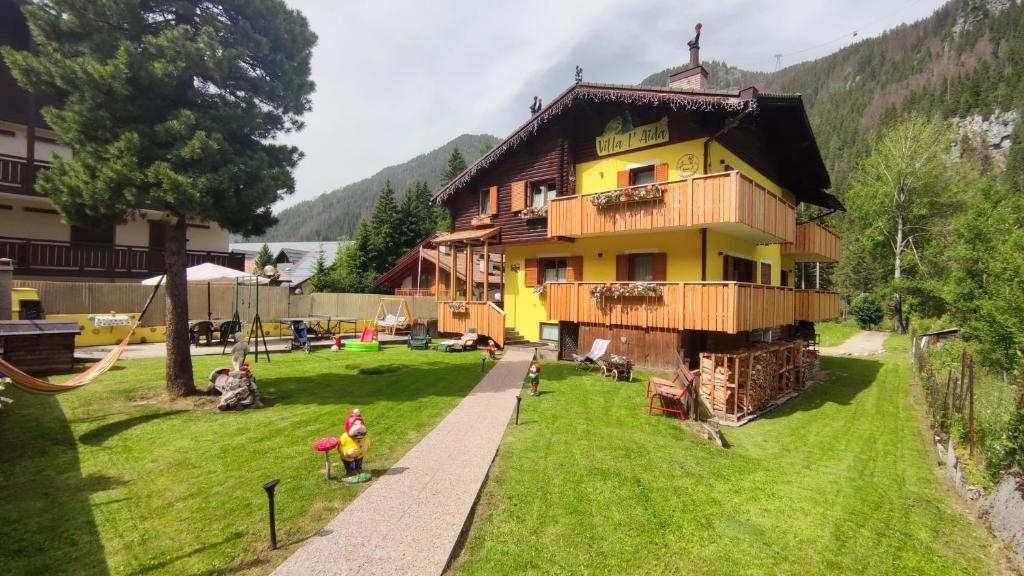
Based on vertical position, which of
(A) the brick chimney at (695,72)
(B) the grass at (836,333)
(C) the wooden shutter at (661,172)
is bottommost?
(B) the grass at (836,333)

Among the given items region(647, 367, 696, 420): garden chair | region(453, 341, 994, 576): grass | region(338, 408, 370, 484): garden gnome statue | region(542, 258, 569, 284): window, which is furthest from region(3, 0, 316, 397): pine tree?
region(542, 258, 569, 284): window

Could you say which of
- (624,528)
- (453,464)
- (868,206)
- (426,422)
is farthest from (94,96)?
(868,206)

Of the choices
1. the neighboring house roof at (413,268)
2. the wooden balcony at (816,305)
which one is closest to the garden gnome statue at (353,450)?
the wooden balcony at (816,305)

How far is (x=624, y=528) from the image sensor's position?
4.82 meters

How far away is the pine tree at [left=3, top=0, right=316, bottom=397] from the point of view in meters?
7.68

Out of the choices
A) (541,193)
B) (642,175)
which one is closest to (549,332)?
(541,193)

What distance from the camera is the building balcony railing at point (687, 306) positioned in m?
10.9

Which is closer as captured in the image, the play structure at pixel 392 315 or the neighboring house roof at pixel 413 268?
the play structure at pixel 392 315

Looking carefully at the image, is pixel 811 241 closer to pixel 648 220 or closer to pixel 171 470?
pixel 648 220

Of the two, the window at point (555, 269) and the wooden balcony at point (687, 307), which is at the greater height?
the window at point (555, 269)

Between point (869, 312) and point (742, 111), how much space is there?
113ft

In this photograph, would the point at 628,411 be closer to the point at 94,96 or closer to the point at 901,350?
the point at 94,96

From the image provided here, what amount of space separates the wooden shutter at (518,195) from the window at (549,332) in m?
4.89

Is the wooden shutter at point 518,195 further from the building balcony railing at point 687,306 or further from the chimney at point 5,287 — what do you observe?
the chimney at point 5,287
